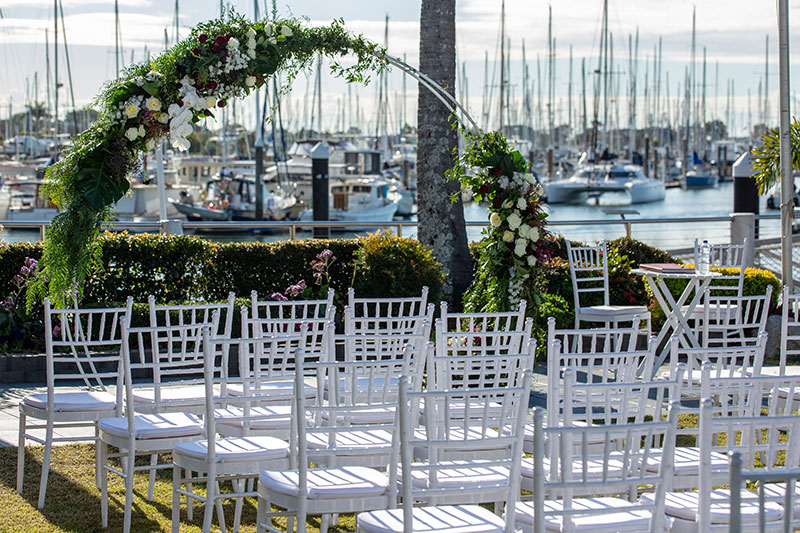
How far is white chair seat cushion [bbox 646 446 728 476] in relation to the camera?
442cm

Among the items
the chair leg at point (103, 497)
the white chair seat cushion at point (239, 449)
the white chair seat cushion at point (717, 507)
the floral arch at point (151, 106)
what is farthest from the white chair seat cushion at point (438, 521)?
the floral arch at point (151, 106)

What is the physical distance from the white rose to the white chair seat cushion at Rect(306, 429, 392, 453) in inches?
134

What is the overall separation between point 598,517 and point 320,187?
11.7m

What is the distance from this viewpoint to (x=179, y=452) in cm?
476

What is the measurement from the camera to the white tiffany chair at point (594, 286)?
30.8 feet

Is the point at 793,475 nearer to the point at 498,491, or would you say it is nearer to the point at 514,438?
the point at 514,438

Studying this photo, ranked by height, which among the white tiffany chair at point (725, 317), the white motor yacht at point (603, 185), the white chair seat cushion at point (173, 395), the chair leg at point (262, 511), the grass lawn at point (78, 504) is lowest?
the grass lawn at point (78, 504)

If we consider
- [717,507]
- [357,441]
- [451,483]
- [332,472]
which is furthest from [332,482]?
[717,507]

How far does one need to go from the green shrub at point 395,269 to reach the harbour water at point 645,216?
20.3 m

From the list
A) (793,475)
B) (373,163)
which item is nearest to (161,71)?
(793,475)

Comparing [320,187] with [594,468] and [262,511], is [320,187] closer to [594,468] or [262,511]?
[262,511]

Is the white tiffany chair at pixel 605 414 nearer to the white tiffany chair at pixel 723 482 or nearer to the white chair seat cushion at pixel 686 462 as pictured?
the white chair seat cushion at pixel 686 462

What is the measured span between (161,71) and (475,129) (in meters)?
2.64

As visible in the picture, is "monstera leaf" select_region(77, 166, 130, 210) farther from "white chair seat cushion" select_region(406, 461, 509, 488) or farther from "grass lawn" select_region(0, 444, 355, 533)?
"white chair seat cushion" select_region(406, 461, 509, 488)
